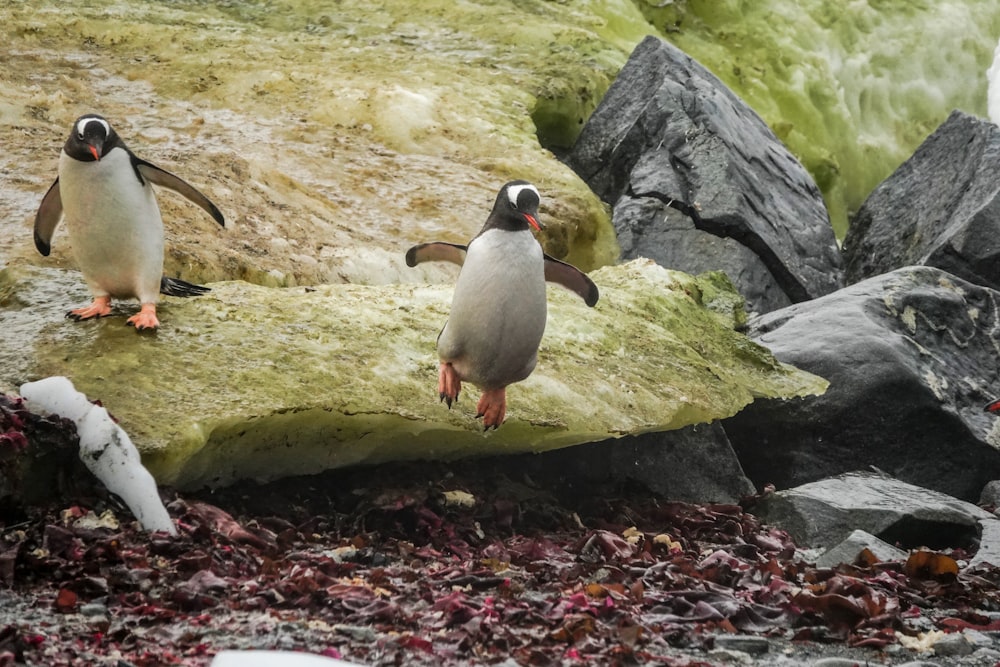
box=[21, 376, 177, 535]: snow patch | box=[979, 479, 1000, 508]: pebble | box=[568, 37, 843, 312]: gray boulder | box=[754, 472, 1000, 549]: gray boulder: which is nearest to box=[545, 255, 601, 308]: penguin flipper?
box=[754, 472, 1000, 549]: gray boulder

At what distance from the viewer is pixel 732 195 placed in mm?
9266

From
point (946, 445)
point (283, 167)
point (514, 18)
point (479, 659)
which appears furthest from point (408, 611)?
point (514, 18)

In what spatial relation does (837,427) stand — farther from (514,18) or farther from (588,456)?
(514,18)

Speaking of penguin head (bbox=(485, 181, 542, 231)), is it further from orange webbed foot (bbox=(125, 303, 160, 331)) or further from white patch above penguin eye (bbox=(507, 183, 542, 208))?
orange webbed foot (bbox=(125, 303, 160, 331))

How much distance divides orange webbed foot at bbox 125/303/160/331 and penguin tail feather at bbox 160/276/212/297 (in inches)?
18.6

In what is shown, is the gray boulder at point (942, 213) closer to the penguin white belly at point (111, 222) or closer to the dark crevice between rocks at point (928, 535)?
the dark crevice between rocks at point (928, 535)

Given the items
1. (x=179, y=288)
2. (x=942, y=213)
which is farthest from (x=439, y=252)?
(x=942, y=213)

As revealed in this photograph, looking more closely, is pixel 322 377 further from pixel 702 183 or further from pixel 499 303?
pixel 702 183

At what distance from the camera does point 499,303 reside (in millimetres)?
4496

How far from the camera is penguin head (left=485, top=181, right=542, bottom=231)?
14.2ft

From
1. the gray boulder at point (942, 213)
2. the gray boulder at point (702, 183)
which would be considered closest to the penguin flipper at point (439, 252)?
the gray boulder at point (702, 183)

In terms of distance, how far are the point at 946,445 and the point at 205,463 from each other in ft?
14.7

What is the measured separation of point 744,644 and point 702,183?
20.3 feet

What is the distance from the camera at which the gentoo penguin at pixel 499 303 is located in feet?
14.7
